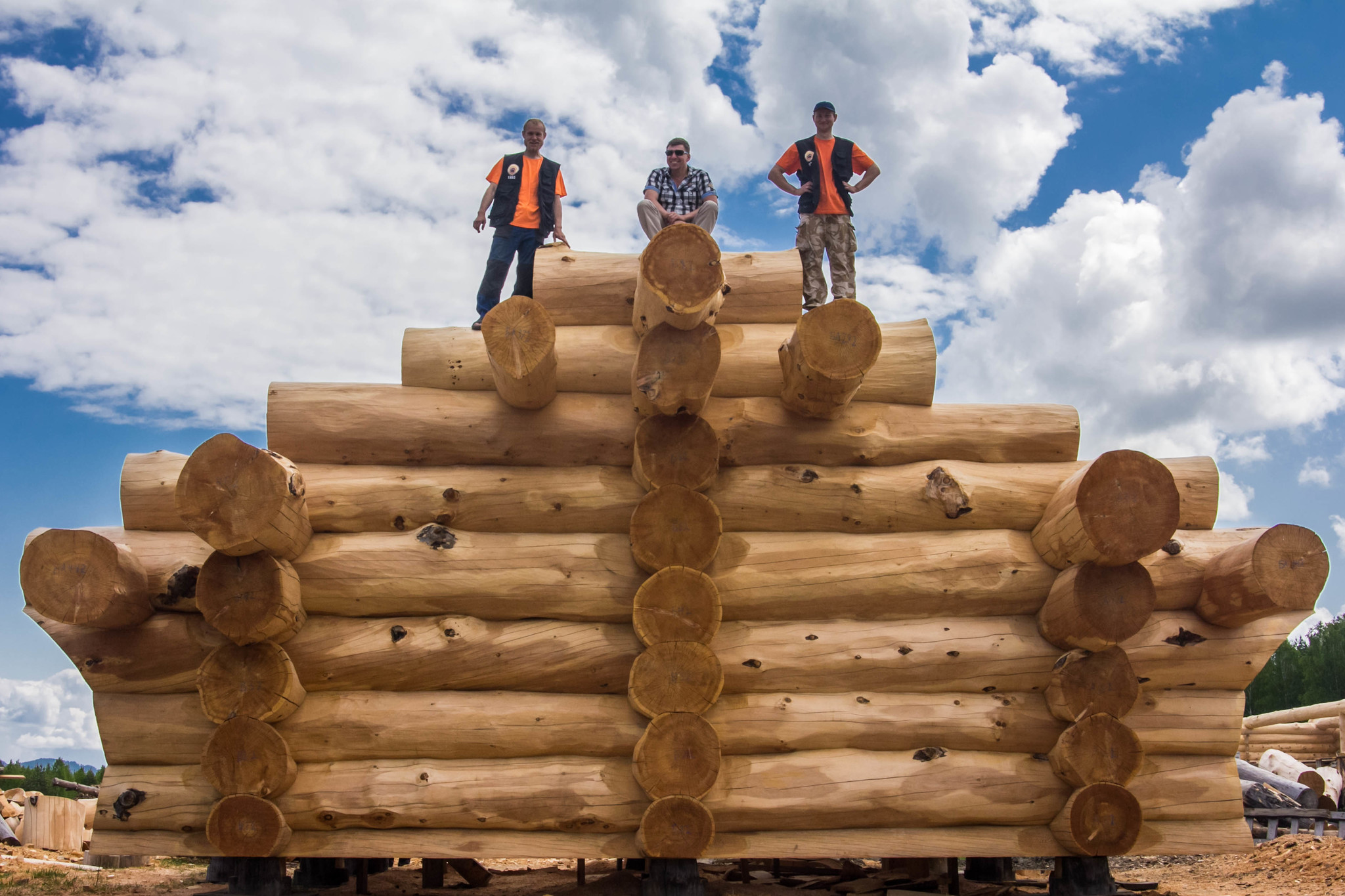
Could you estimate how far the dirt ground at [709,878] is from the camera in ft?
25.3

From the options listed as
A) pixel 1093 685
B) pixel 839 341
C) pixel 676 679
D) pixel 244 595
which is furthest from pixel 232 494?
pixel 1093 685

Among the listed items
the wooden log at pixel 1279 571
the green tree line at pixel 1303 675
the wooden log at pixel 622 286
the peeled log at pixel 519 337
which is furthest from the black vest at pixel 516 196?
the green tree line at pixel 1303 675

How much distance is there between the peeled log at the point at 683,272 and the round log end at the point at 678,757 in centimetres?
282

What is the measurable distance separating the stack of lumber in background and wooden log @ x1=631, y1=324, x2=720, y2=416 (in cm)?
3

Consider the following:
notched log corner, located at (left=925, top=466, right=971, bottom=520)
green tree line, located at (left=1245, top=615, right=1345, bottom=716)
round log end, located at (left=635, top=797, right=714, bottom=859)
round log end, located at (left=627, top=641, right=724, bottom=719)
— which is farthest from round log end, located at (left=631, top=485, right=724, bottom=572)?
green tree line, located at (left=1245, top=615, right=1345, bottom=716)

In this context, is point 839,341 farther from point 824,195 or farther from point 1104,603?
point 824,195

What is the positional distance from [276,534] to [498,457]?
1770mm

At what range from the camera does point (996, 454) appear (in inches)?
307

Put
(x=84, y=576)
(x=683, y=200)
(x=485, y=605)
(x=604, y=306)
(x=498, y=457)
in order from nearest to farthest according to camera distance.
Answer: (x=84, y=576), (x=485, y=605), (x=498, y=457), (x=604, y=306), (x=683, y=200)

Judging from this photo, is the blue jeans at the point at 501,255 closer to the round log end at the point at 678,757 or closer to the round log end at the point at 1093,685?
the round log end at the point at 678,757

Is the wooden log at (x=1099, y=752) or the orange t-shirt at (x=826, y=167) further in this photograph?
the orange t-shirt at (x=826, y=167)

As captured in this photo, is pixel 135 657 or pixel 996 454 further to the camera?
pixel 996 454

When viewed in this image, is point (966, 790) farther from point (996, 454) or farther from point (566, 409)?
point (566, 409)

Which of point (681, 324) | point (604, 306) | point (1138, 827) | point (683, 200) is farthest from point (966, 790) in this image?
point (683, 200)
